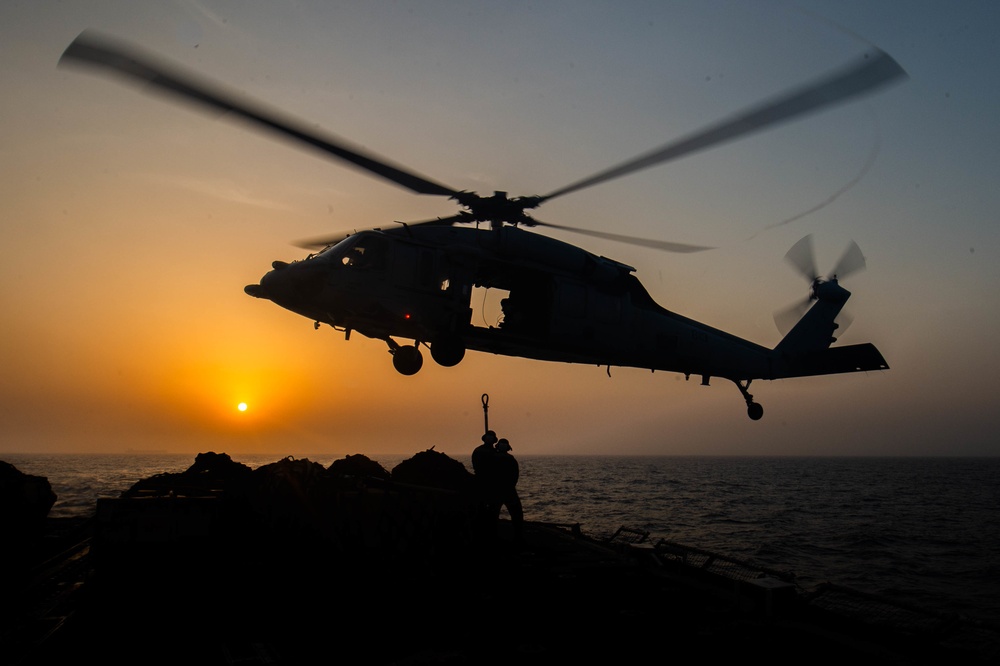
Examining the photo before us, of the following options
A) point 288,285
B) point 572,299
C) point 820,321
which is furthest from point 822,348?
point 288,285

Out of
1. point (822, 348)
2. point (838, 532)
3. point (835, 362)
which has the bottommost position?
point (838, 532)

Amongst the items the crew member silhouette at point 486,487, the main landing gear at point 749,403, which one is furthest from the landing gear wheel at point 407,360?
the main landing gear at point 749,403

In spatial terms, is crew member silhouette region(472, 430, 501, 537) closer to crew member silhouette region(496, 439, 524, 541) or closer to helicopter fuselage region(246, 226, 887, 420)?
crew member silhouette region(496, 439, 524, 541)

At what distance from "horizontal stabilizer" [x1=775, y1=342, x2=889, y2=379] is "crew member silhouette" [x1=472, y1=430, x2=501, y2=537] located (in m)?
11.3

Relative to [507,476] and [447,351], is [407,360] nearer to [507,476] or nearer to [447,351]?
[447,351]

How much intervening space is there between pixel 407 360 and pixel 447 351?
0.86 m

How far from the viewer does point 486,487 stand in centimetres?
1119

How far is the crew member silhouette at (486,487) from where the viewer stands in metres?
10.9

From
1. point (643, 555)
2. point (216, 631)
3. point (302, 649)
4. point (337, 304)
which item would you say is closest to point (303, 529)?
point (216, 631)

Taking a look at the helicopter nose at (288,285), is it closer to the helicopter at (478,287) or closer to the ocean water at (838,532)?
the helicopter at (478,287)

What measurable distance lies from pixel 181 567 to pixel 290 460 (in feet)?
8.65

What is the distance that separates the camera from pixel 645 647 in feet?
23.6

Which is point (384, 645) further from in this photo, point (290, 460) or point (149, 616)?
point (290, 460)

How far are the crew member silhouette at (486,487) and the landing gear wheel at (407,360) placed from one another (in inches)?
108
